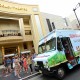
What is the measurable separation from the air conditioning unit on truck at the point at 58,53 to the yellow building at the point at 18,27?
621 inches

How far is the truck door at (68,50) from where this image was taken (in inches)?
392

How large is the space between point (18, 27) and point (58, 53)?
2087cm

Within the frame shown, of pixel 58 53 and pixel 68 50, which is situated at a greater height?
pixel 68 50

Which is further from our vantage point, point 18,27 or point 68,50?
point 18,27

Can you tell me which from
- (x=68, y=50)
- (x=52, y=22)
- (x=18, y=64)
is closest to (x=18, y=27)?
(x=52, y=22)

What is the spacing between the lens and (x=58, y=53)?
9016mm

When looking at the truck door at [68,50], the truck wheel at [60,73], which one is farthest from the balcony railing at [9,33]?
the truck wheel at [60,73]

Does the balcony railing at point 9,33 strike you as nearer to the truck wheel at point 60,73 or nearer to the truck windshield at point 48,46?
the truck windshield at point 48,46

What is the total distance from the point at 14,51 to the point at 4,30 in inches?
183

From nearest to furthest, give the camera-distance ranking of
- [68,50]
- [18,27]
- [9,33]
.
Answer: [68,50] → [9,33] → [18,27]

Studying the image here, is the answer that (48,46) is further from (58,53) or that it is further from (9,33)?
(9,33)

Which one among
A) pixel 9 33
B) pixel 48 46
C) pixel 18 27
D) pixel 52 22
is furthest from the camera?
pixel 52 22

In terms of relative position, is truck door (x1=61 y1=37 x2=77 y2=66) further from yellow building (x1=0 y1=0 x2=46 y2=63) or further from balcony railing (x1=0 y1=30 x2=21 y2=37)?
balcony railing (x1=0 y1=30 x2=21 y2=37)

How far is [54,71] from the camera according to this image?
8617 millimetres
